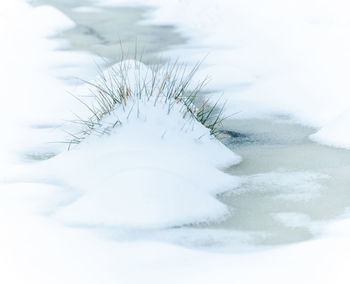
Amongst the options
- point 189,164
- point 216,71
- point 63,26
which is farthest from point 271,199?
point 63,26

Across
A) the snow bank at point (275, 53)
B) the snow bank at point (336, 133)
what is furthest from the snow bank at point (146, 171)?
the snow bank at point (275, 53)

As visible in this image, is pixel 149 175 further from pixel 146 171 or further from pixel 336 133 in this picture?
pixel 336 133

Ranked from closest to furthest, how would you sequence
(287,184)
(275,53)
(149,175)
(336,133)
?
(149,175)
(287,184)
(336,133)
(275,53)

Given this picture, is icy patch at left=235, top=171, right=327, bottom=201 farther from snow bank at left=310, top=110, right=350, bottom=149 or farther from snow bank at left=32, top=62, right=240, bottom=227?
snow bank at left=310, top=110, right=350, bottom=149

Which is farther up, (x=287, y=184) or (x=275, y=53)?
(x=275, y=53)

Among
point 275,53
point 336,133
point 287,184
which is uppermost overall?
point 275,53

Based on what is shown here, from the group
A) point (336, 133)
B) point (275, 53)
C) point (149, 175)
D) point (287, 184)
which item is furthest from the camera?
point (275, 53)

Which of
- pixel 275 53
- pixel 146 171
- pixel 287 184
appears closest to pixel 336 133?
pixel 287 184
